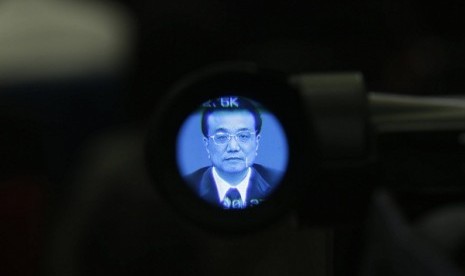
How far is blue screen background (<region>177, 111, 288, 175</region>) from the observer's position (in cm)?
97

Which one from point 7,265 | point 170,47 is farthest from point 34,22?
point 7,265

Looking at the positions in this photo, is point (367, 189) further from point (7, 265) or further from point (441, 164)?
point (7, 265)

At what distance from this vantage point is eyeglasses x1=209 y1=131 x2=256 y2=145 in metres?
0.97

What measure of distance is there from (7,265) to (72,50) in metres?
0.85

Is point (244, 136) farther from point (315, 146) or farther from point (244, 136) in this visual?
point (315, 146)

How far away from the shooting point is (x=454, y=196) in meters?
0.97

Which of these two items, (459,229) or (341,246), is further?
(341,246)

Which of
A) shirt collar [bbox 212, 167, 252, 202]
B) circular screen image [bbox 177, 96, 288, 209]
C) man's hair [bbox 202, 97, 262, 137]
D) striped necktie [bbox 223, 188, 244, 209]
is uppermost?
man's hair [bbox 202, 97, 262, 137]

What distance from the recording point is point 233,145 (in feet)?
3.19

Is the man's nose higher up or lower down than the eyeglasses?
lower down

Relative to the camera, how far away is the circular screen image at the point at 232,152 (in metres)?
0.96

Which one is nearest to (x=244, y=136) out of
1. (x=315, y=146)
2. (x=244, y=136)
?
(x=244, y=136)

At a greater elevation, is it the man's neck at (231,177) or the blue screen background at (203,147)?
the blue screen background at (203,147)

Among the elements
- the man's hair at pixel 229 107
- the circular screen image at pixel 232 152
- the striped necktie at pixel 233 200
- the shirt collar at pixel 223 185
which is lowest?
the striped necktie at pixel 233 200
